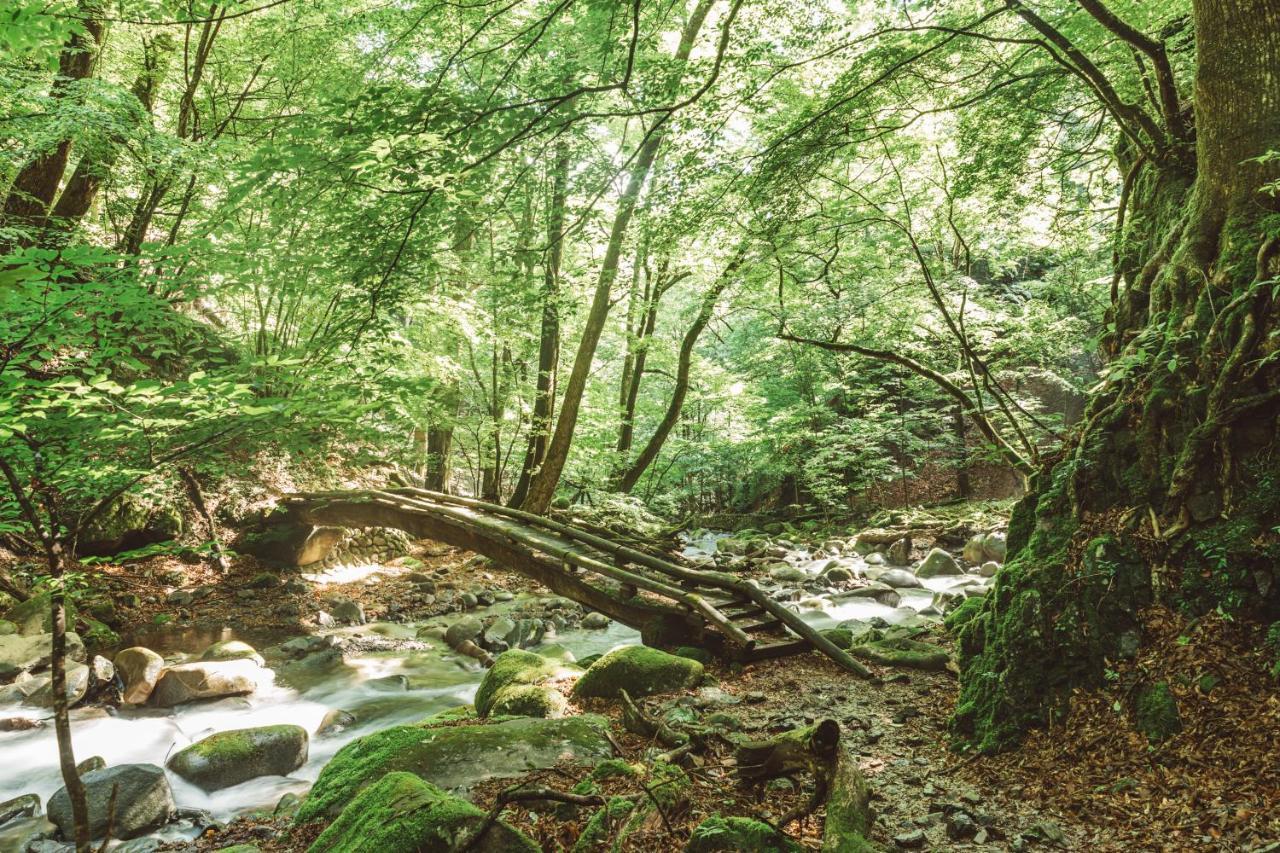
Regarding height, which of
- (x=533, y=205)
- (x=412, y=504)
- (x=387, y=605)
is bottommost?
(x=387, y=605)

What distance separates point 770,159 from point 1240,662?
17.6 ft

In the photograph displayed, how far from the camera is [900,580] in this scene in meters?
11.5

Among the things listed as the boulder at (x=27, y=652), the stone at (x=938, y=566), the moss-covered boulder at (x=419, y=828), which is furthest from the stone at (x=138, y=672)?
the stone at (x=938, y=566)

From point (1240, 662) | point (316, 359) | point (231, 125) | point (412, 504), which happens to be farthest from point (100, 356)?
point (231, 125)

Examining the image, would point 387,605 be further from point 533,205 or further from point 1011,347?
point 1011,347

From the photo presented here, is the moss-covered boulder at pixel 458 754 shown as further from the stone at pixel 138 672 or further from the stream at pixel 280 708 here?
the stone at pixel 138 672

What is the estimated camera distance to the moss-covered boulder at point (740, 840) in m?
2.64

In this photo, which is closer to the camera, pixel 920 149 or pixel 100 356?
pixel 100 356

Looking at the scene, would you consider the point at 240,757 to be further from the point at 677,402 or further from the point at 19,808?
the point at 677,402

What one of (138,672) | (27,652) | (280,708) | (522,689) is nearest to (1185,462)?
(522,689)

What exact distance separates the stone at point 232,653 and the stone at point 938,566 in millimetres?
11313

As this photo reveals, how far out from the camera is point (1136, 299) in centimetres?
495

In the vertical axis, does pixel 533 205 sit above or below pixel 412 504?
above

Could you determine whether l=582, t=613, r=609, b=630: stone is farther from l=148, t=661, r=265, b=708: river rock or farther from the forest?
l=148, t=661, r=265, b=708: river rock
